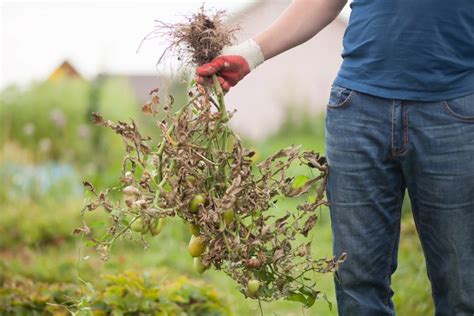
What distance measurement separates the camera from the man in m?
2.33

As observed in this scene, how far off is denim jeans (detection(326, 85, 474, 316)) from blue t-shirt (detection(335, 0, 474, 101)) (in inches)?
1.5

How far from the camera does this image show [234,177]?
231 centimetres

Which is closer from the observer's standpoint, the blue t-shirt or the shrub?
the blue t-shirt

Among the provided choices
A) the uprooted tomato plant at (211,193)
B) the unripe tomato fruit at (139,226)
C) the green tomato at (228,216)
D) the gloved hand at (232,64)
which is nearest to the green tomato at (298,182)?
the uprooted tomato plant at (211,193)

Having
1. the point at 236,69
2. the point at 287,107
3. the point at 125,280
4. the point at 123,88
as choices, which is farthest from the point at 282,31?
the point at 287,107

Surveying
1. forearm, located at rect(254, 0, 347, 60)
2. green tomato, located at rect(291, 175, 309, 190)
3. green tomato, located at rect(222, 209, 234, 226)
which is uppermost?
forearm, located at rect(254, 0, 347, 60)

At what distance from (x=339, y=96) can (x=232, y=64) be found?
0.32 meters

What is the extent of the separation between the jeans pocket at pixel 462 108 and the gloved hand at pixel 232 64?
0.59 meters

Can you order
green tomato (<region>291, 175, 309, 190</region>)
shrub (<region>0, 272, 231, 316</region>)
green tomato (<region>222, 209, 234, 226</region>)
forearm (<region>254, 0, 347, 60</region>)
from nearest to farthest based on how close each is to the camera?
green tomato (<region>222, 209, 234, 226</region>) → green tomato (<region>291, 175, 309, 190</region>) → forearm (<region>254, 0, 347, 60</region>) → shrub (<region>0, 272, 231, 316</region>)

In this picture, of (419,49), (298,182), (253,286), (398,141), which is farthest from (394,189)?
(253,286)

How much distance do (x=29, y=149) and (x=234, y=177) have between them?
804 cm

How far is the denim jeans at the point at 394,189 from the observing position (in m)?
2.33

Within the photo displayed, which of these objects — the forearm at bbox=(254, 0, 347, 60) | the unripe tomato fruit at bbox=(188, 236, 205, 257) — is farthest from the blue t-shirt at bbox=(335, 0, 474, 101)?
the unripe tomato fruit at bbox=(188, 236, 205, 257)

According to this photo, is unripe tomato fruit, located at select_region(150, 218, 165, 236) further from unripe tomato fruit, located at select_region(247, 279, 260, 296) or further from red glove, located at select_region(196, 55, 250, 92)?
red glove, located at select_region(196, 55, 250, 92)
